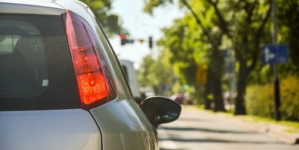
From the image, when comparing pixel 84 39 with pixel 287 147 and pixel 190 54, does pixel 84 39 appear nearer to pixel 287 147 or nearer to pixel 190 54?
pixel 287 147

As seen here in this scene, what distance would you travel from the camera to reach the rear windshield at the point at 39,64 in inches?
112

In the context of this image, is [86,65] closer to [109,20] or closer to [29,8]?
[29,8]

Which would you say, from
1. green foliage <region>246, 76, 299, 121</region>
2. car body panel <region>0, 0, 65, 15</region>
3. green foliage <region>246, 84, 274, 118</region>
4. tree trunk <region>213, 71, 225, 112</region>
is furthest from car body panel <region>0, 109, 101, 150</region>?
tree trunk <region>213, 71, 225, 112</region>

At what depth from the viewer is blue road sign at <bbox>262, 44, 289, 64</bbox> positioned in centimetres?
3009

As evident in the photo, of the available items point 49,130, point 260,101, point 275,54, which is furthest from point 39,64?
point 260,101

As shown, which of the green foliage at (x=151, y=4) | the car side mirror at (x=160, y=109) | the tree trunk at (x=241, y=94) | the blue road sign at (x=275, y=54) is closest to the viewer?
the car side mirror at (x=160, y=109)

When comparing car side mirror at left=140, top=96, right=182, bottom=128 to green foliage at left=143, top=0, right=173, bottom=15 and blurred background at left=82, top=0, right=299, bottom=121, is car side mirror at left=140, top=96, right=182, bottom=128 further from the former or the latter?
green foliage at left=143, top=0, right=173, bottom=15

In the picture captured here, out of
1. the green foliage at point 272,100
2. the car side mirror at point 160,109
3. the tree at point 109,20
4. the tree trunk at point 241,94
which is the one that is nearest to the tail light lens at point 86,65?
the car side mirror at point 160,109

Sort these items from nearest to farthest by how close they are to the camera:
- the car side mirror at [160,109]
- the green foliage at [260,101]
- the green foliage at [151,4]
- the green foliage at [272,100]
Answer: the car side mirror at [160,109]
the green foliage at [272,100]
the green foliage at [260,101]
the green foliage at [151,4]

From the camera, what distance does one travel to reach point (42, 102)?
280cm

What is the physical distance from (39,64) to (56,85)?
12 centimetres

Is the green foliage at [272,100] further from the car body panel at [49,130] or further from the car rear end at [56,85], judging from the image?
the car body panel at [49,130]

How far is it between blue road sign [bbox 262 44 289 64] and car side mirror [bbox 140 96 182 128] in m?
25.8

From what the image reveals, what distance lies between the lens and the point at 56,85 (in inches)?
113
